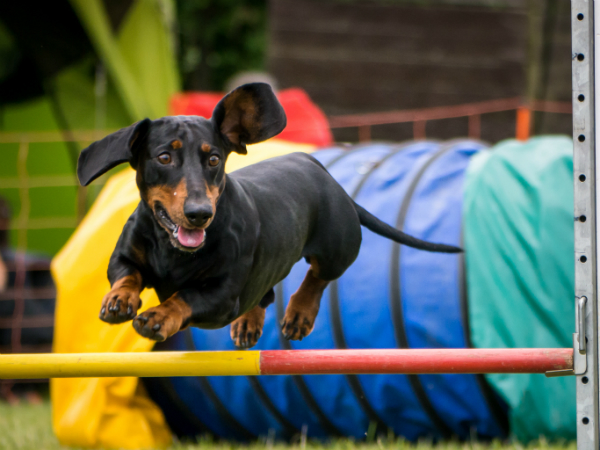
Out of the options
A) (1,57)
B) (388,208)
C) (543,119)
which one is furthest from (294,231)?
(543,119)

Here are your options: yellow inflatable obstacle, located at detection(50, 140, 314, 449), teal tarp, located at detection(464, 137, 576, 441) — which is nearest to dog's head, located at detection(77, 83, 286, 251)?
yellow inflatable obstacle, located at detection(50, 140, 314, 449)

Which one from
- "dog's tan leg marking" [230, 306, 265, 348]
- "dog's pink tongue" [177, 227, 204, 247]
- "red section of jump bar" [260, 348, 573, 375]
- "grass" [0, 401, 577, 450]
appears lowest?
"grass" [0, 401, 577, 450]

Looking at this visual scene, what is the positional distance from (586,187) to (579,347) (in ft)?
1.25

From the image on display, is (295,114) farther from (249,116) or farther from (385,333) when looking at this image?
(249,116)

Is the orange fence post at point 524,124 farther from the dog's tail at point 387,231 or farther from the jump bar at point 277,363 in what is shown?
the jump bar at point 277,363

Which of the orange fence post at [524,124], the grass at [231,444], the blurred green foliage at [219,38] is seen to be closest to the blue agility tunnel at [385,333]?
the grass at [231,444]

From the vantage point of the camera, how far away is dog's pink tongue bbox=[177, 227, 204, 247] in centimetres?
134

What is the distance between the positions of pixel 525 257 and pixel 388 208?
0.65m

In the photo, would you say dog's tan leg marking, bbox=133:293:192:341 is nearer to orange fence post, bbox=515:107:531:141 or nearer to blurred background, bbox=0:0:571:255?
blurred background, bbox=0:0:571:255

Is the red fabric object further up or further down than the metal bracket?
further up

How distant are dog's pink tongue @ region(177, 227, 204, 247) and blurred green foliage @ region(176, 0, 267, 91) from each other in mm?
10384

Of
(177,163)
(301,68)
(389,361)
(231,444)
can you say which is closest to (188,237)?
(177,163)

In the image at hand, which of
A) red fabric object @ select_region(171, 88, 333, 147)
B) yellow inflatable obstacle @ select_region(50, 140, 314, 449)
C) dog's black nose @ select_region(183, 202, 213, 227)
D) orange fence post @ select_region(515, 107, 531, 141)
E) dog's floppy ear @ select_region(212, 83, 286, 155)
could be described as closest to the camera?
dog's black nose @ select_region(183, 202, 213, 227)

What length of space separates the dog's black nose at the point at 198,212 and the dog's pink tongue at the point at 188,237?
39 millimetres
